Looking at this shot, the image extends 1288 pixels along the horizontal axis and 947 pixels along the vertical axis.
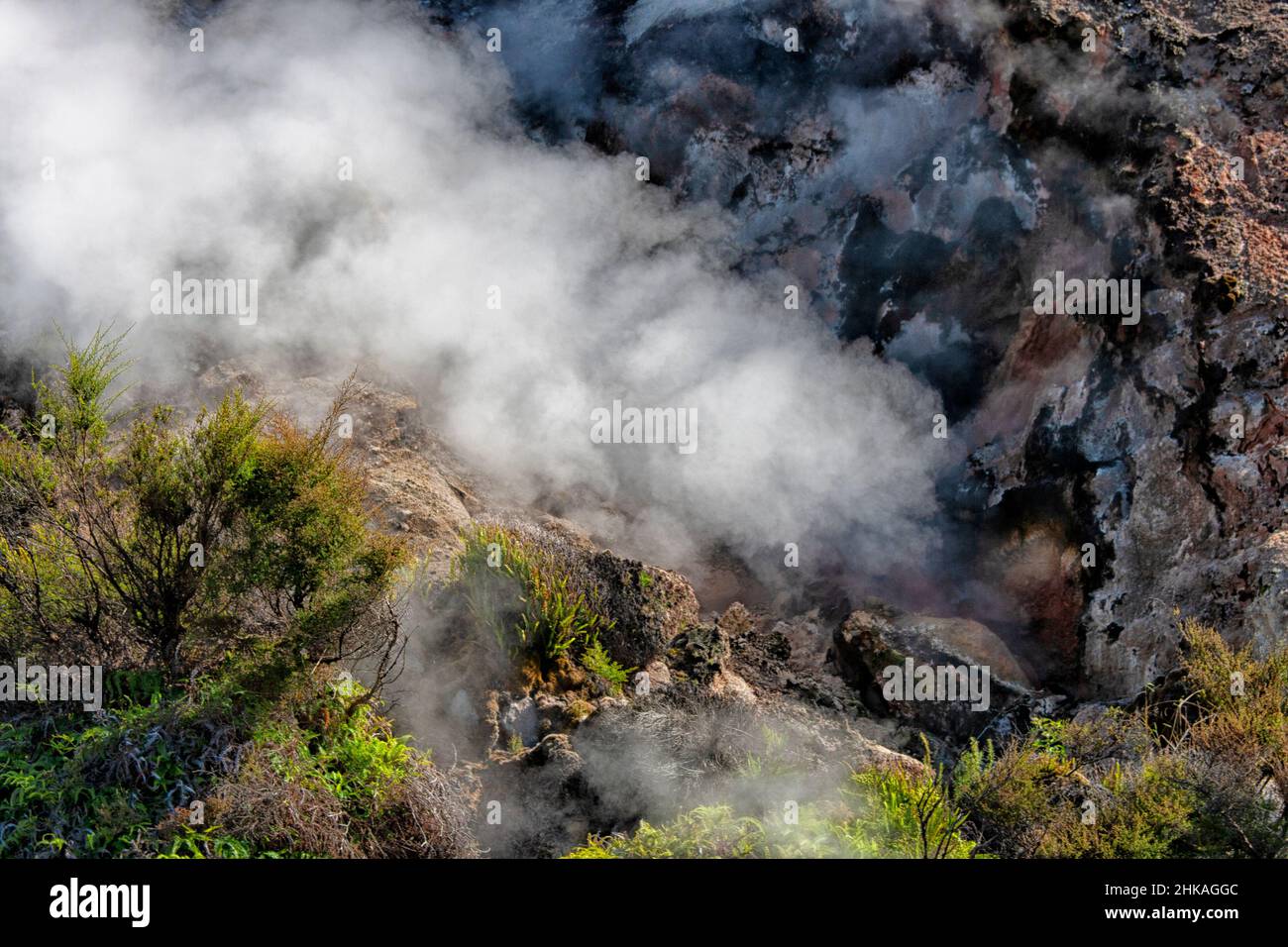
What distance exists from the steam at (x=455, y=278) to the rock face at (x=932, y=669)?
3.08ft

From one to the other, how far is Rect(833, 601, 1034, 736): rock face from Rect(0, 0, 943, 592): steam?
0.94 metres

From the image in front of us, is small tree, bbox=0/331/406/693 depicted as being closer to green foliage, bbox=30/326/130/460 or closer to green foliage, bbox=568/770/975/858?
green foliage, bbox=30/326/130/460

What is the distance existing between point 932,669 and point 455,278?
426 centimetres

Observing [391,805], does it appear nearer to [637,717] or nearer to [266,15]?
[637,717]

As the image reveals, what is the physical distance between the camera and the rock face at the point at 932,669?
676cm

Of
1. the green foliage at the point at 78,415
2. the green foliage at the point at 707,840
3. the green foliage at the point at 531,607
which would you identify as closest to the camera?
the green foliage at the point at 707,840

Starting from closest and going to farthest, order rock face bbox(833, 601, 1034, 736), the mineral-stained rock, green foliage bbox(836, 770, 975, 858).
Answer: green foliage bbox(836, 770, 975, 858) < the mineral-stained rock < rock face bbox(833, 601, 1034, 736)

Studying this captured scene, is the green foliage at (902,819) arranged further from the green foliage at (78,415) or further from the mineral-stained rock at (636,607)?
the green foliage at (78,415)

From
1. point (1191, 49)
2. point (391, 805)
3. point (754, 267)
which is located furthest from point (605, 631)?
point (1191, 49)

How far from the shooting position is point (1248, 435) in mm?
6879

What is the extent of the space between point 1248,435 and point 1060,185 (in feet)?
7.65

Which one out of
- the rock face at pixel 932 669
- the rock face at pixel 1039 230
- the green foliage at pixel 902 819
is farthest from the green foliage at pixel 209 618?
the rock face at pixel 1039 230

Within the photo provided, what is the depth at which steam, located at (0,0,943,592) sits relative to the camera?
7.90 m

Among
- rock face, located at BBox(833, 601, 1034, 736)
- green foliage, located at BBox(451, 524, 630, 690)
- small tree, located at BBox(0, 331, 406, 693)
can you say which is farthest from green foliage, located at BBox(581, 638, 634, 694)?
rock face, located at BBox(833, 601, 1034, 736)
